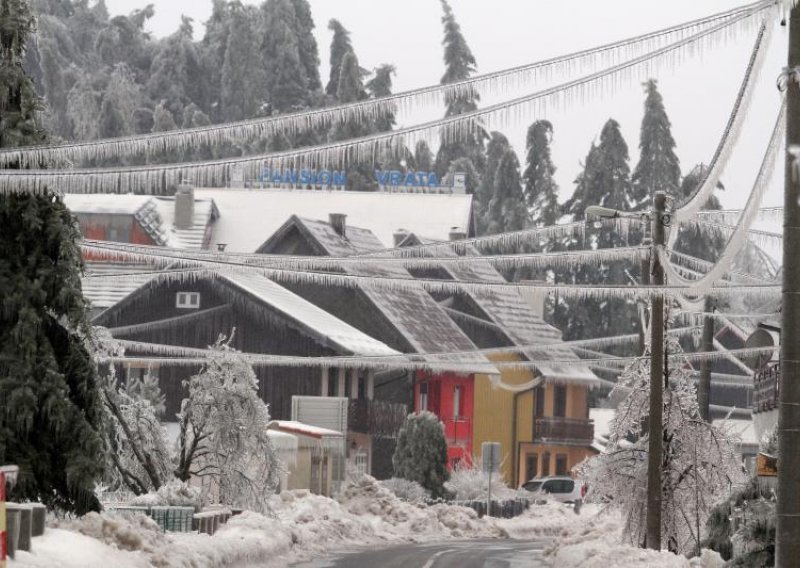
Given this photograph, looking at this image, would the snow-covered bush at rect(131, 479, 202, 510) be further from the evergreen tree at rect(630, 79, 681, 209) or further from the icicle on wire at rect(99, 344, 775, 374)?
the evergreen tree at rect(630, 79, 681, 209)

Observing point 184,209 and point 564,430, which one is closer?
point 184,209

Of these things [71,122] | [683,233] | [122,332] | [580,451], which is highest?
[71,122]

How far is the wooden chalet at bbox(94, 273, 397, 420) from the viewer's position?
60.8 metres

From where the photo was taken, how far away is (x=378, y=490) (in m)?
50.9

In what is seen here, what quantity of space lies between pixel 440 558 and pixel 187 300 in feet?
97.8

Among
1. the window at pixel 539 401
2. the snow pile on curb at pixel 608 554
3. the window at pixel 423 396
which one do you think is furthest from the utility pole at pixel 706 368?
the window at pixel 539 401

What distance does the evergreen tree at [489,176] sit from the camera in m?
119

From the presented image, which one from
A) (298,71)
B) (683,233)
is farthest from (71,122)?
(683,233)

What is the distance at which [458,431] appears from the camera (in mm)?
75250

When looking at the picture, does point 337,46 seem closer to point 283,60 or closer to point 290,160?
point 283,60

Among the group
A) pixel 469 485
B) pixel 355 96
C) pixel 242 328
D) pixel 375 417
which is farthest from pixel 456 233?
pixel 355 96

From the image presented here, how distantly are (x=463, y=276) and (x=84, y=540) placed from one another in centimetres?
6071

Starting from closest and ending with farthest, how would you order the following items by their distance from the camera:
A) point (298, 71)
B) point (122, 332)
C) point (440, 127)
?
point (440, 127) → point (122, 332) → point (298, 71)

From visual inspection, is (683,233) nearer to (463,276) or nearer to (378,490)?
(463,276)
